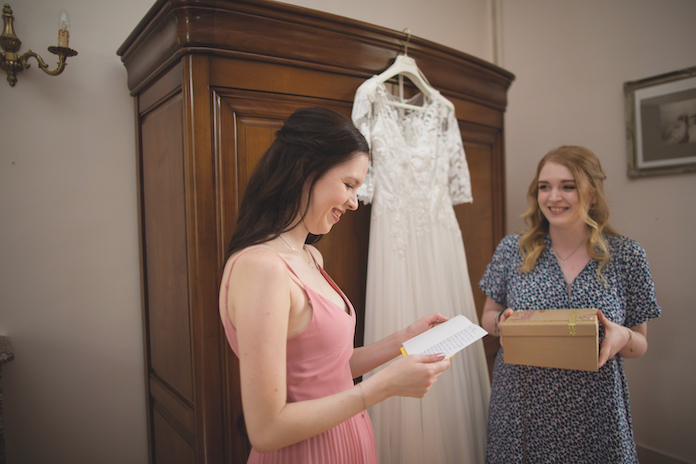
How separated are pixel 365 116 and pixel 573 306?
1.08 m

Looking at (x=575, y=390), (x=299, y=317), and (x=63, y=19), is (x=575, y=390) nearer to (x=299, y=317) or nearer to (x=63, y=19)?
(x=299, y=317)

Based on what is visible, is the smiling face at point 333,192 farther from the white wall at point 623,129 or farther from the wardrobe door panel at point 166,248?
the white wall at point 623,129

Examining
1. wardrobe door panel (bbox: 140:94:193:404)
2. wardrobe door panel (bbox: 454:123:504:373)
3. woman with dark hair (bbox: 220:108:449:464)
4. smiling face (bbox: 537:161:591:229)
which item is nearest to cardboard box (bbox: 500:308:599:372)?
smiling face (bbox: 537:161:591:229)

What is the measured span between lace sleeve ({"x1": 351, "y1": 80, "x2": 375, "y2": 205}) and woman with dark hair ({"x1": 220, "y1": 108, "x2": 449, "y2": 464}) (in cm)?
58

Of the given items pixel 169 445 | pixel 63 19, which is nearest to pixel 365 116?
pixel 63 19

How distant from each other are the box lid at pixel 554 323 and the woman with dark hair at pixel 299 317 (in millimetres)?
551

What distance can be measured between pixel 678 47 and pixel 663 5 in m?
0.26

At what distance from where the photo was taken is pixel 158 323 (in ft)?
5.67

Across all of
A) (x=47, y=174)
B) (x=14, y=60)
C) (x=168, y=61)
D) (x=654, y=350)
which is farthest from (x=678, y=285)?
(x=14, y=60)

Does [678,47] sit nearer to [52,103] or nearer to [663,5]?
[663,5]

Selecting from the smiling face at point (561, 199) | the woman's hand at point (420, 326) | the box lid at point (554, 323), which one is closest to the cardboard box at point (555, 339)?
the box lid at point (554, 323)

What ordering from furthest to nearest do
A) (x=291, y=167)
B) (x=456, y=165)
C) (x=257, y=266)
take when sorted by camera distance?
1. (x=456, y=165)
2. (x=291, y=167)
3. (x=257, y=266)

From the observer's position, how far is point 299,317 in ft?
2.94

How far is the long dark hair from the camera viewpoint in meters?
0.94
